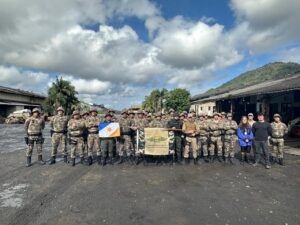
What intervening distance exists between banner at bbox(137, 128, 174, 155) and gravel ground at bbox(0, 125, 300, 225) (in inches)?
29.5

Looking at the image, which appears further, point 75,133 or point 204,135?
point 204,135

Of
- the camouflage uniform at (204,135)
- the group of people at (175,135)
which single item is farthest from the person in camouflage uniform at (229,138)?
the camouflage uniform at (204,135)

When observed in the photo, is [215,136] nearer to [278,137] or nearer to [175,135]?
[175,135]

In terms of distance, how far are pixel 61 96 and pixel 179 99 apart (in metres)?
20.8

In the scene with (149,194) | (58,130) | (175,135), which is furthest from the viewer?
(175,135)

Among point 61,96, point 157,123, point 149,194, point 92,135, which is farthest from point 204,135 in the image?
point 61,96

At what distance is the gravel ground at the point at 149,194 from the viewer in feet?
13.3

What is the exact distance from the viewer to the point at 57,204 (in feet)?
15.1

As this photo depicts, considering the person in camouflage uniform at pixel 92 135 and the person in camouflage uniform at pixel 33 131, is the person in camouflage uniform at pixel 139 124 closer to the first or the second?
the person in camouflage uniform at pixel 92 135

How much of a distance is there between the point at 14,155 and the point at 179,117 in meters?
7.74

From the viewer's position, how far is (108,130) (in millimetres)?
7879

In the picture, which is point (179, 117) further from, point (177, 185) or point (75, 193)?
point (75, 193)

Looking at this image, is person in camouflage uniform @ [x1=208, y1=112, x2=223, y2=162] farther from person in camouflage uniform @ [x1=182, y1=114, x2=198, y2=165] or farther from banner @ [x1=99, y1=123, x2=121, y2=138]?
banner @ [x1=99, y1=123, x2=121, y2=138]

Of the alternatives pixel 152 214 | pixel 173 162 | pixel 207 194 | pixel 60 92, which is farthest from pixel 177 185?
pixel 60 92
